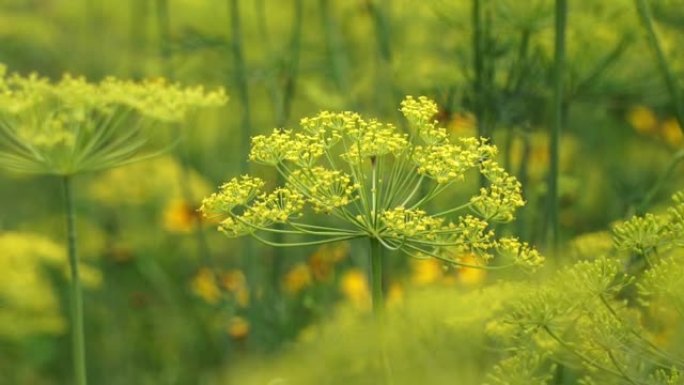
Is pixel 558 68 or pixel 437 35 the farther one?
pixel 437 35

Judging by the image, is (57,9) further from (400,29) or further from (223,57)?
(400,29)

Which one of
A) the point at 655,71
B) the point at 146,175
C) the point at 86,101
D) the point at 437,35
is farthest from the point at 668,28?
the point at 86,101

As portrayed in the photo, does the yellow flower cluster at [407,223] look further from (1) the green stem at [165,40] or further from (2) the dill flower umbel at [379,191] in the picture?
(1) the green stem at [165,40]

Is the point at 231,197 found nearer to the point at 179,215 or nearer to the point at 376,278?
the point at 376,278

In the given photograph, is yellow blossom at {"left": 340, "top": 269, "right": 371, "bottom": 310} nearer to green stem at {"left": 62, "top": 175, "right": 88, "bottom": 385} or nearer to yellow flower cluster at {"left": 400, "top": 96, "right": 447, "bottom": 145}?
green stem at {"left": 62, "top": 175, "right": 88, "bottom": 385}

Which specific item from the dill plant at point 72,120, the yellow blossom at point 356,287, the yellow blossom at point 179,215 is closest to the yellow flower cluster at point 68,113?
the dill plant at point 72,120

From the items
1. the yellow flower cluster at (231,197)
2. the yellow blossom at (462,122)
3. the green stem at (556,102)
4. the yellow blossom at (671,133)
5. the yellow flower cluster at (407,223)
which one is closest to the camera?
the yellow flower cluster at (407,223)

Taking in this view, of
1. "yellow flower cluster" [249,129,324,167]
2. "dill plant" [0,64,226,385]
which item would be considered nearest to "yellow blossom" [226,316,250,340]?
"dill plant" [0,64,226,385]

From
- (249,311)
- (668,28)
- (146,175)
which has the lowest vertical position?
(249,311)
